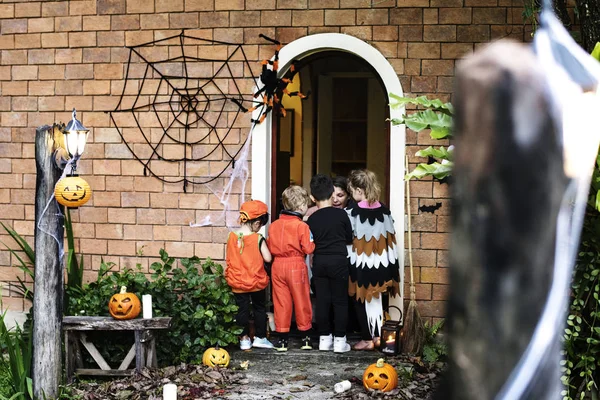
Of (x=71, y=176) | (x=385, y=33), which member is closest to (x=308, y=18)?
(x=385, y=33)

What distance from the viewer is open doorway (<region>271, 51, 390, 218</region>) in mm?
9719

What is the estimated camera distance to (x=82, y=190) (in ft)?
17.5

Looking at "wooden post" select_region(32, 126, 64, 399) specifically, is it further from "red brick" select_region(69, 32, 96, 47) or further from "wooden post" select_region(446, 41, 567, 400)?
"wooden post" select_region(446, 41, 567, 400)

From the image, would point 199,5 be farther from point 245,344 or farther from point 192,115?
point 245,344

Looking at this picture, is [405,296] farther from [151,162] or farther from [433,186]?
[151,162]

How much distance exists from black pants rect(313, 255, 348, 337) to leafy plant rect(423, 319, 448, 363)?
0.73 m

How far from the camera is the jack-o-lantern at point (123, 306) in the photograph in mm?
6070

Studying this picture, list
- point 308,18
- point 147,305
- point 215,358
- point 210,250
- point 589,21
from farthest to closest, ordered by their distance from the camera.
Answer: point 210,250 → point 308,18 → point 215,358 → point 147,305 → point 589,21

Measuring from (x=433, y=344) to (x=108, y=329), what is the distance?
2.74 metres

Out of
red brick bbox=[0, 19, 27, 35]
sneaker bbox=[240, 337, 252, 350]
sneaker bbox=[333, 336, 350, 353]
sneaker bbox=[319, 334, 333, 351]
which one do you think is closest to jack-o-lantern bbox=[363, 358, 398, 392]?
sneaker bbox=[333, 336, 350, 353]

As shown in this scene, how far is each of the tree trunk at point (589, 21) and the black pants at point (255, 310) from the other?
3.57 m

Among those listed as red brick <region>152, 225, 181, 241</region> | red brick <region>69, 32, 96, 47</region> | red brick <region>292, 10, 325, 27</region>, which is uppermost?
red brick <region>292, 10, 325, 27</region>

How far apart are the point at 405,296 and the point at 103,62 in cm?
372

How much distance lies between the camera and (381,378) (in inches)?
219
